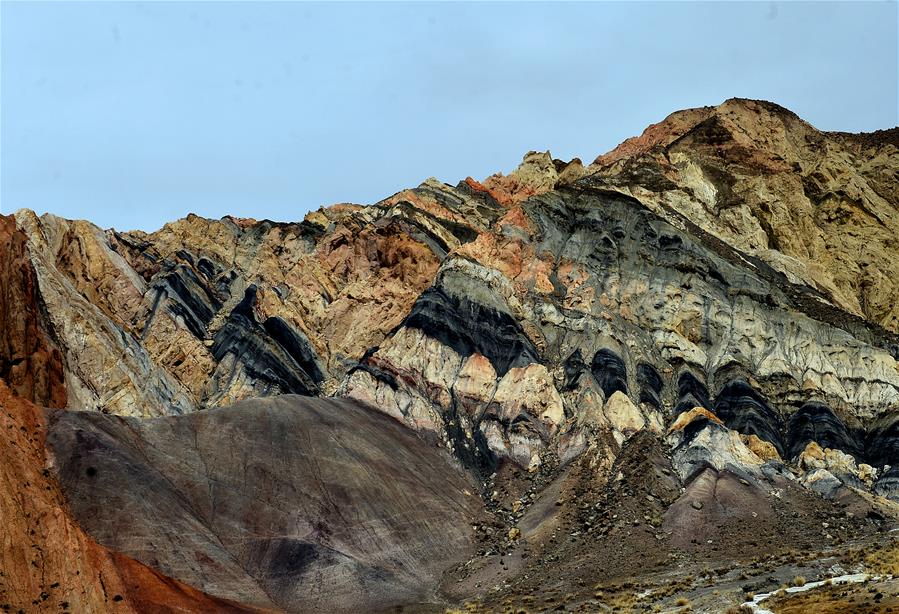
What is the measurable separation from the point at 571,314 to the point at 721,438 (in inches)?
895

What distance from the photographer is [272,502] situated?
194 feet

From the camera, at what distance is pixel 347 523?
59500 millimetres

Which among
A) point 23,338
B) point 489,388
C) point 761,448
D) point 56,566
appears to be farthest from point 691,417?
point 23,338

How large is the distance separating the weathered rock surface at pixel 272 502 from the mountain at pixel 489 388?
188mm

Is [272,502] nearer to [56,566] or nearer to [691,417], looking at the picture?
[56,566]

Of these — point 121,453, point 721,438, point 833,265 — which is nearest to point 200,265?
point 121,453

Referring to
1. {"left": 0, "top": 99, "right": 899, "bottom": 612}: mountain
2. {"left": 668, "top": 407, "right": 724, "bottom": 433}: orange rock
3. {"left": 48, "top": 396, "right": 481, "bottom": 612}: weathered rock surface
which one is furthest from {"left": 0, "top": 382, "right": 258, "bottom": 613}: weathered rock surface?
{"left": 668, "top": 407, "right": 724, "bottom": 433}: orange rock

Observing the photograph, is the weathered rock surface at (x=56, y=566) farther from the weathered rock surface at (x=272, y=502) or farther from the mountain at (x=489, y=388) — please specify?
the weathered rock surface at (x=272, y=502)

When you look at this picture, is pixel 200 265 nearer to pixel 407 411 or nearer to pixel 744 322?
pixel 407 411

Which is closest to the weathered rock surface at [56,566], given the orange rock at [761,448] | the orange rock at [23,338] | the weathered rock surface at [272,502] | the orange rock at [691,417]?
the weathered rock surface at [272,502]

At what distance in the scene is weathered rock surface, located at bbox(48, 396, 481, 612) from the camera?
52375 mm

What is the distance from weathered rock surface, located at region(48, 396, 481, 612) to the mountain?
0.62 ft

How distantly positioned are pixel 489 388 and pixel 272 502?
991 inches

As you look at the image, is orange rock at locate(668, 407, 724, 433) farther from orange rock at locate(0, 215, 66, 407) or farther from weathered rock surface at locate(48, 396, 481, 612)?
orange rock at locate(0, 215, 66, 407)
